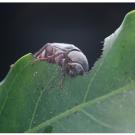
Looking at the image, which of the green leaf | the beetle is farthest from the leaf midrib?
the beetle

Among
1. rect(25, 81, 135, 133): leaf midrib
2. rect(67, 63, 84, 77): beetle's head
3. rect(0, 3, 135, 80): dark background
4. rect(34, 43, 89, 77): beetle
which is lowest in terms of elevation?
rect(25, 81, 135, 133): leaf midrib

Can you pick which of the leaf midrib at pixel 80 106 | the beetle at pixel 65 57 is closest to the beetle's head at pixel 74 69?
the beetle at pixel 65 57

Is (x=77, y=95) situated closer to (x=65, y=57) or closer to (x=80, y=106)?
(x=80, y=106)

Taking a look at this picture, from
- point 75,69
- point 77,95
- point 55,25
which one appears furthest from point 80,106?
point 55,25

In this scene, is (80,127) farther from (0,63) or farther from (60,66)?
(0,63)

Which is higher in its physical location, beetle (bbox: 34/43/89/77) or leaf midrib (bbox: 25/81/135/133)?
beetle (bbox: 34/43/89/77)

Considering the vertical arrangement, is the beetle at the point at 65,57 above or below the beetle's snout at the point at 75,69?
above

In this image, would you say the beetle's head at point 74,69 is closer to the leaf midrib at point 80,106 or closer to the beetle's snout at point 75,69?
the beetle's snout at point 75,69

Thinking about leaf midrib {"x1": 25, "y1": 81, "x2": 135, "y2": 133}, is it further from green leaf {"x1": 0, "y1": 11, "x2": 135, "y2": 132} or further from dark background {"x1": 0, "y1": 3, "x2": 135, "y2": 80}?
dark background {"x1": 0, "y1": 3, "x2": 135, "y2": 80}
